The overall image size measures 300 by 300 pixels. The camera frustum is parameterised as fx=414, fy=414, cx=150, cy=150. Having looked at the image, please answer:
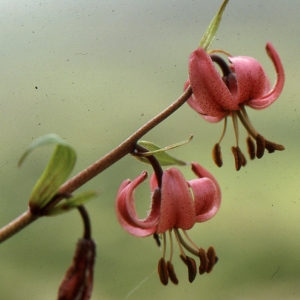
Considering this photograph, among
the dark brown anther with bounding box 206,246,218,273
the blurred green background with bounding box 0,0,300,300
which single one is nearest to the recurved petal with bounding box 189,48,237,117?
the dark brown anther with bounding box 206,246,218,273

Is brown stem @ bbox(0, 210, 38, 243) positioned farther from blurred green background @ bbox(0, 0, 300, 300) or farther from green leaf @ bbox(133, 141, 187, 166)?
blurred green background @ bbox(0, 0, 300, 300)

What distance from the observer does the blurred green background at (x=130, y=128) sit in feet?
5.12

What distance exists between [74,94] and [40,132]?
20 cm

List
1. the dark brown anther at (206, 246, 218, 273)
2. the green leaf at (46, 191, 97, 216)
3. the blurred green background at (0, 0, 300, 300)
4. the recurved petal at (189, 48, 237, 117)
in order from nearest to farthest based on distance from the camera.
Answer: the green leaf at (46, 191, 97, 216)
the recurved petal at (189, 48, 237, 117)
the dark brown anther at (206, 246, 218, 273)
the blurred green background at (0, 0, 300, 300)

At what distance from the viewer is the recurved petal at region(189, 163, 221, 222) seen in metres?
0.91

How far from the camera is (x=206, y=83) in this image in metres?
0.84

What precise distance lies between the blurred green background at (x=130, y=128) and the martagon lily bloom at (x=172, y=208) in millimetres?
727

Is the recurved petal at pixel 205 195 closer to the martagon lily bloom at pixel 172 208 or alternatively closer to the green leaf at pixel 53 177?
the martagon lily bloom at pixel 172 208

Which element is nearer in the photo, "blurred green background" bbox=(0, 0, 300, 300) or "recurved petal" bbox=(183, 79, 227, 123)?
"recurved petal" bbox=(183, 79, 227, 123)

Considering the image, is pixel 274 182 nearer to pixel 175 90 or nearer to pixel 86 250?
pixel 175 90

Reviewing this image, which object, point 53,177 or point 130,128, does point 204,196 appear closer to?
point 53,177

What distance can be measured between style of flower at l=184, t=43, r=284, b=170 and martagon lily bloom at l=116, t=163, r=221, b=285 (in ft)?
0.40

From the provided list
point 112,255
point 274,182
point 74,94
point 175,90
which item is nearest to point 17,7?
point 74,94

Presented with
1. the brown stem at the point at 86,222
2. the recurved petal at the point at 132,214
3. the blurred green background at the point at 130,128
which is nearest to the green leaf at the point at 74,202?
the brown stem at the point at 86,222
